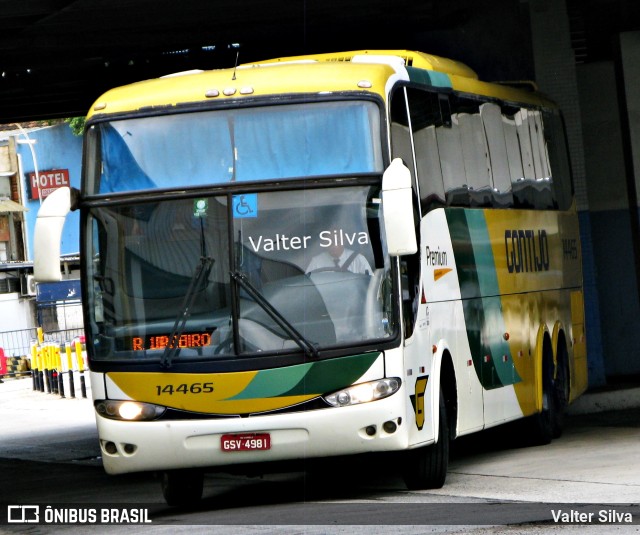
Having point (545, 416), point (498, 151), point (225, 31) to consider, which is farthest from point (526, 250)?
point (225, 31)

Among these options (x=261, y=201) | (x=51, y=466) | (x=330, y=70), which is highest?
(x=330, y=70)

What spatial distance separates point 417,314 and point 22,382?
112 feet

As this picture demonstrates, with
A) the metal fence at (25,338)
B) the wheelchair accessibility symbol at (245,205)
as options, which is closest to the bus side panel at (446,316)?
the wheelchair accessibility symbol at (245,205)

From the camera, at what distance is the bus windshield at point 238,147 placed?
11742 mm

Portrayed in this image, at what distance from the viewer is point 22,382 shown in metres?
44.5

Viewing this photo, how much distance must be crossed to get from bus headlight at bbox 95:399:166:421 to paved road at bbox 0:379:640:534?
2.71 feet

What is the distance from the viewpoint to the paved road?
33.4 feet

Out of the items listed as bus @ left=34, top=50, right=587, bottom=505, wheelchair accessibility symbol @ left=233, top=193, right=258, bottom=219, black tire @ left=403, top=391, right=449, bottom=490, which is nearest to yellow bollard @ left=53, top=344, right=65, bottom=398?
bus @ left=34, top=50, right=587, bottom=505

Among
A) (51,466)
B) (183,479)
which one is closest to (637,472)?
(183,479)

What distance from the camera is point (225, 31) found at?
67.3 ft

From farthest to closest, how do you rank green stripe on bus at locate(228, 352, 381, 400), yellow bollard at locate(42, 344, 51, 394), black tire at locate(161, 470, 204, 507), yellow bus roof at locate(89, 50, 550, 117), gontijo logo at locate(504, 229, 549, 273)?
yellow bollard at locate(42, 344, 51, 394) → gontijo logo at locate(504, 229, 549, 273) → black tire at locate(161, 470, 204, 507) → yellow bus roof at locate(89, 50, 550, 117) → green stripe on bus at locate(228, 352, 381, 400)

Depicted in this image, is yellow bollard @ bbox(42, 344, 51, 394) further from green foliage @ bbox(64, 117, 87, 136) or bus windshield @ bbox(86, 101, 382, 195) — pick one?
green foliage @ bbox(64, 117, 87, 136)

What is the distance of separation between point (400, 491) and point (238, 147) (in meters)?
3.15

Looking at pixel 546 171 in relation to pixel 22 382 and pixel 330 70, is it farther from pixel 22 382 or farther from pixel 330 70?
pixel 22 382
